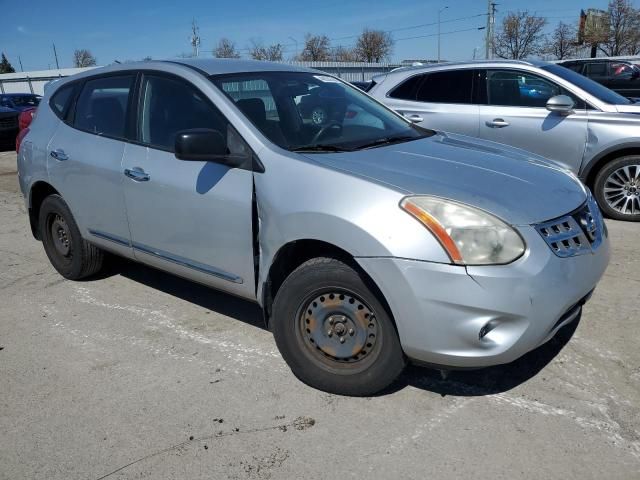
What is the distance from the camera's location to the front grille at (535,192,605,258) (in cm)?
267

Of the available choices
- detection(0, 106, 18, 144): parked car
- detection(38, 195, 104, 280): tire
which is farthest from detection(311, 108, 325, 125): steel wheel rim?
detection(0, 106, 18, 144): parked car

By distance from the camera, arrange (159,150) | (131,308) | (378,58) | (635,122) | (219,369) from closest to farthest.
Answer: (219,369) < (159,150) < (131,308) < (635,122) < (378,58)

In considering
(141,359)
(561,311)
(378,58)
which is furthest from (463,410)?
(378,58)

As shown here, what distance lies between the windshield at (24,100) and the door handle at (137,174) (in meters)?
18.6

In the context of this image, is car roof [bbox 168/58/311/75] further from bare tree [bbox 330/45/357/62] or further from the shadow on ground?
bare tree [bbox 330/45/357/62]

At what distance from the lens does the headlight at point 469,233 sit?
2.54 meters

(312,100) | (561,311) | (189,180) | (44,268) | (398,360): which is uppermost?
(312,100)

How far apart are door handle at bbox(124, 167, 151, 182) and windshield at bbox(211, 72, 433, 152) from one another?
0.74 meters

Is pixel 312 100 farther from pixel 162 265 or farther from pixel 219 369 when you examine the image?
pixel 219 369

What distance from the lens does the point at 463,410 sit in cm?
291

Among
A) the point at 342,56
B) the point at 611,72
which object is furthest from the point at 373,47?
the point at 611,72

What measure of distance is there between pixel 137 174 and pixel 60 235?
1.62 meters

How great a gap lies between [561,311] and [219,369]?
191 centimetres

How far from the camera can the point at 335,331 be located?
2.96 meters
